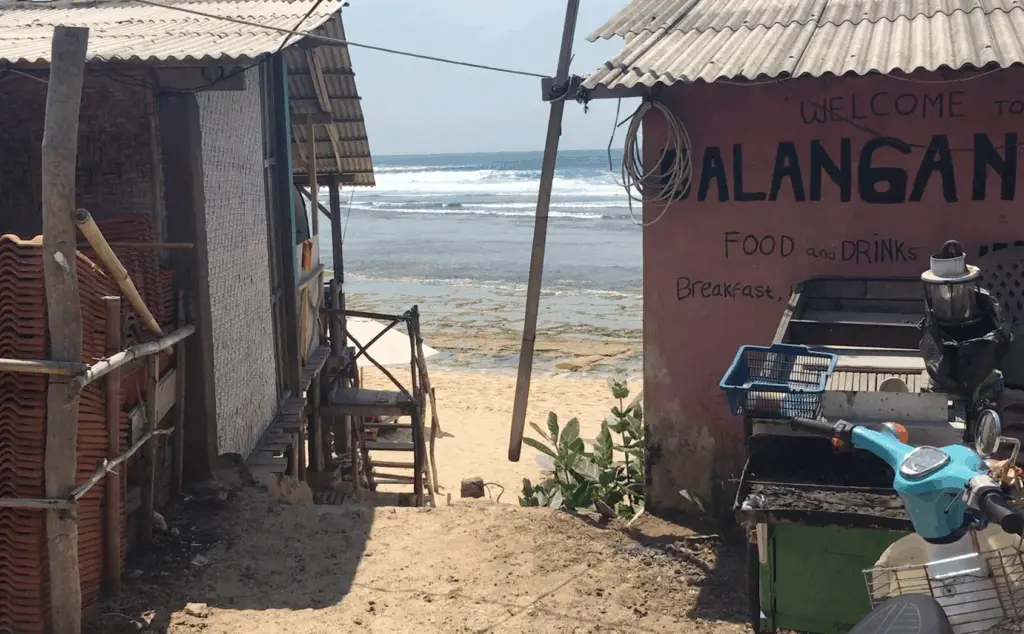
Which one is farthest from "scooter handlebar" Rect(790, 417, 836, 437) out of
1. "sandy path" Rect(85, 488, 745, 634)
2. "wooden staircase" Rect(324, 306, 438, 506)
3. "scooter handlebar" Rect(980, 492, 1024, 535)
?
"wooden staircase" Rect(324, 306, 438, 506)

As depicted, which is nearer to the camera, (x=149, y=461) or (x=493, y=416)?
(x=149, y=461)

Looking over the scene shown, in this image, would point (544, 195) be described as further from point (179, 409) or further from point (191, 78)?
point (179, 409)

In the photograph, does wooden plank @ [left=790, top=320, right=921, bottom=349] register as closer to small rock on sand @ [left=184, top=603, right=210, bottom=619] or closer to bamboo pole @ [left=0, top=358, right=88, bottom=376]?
small rock on sand @ [left=184, top=603, right=210, bottom=619]

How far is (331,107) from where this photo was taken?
42.4 feet

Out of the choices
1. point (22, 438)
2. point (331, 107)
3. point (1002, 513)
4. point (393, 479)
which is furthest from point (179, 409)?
point (331, 107)

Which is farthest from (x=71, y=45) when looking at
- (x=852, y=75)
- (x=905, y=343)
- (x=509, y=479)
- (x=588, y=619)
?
(x=509, y=479)

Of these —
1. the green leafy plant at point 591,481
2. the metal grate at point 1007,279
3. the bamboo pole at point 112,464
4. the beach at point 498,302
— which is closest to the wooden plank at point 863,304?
the metal grate at point 1007,279

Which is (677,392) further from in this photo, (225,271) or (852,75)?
(225,271)

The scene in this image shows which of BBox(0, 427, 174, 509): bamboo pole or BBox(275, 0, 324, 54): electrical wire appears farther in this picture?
BBox(275, 0, 324, 54): electrical wire

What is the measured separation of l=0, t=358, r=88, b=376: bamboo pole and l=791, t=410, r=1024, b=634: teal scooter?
3748mm

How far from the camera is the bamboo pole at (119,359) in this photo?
4.97 metres

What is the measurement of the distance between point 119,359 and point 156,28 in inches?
127

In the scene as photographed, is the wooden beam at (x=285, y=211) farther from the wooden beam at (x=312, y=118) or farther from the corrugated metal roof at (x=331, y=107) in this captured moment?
the wooden beam at (x=312, y=118)

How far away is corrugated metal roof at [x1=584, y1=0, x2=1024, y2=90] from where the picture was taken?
643 cm
